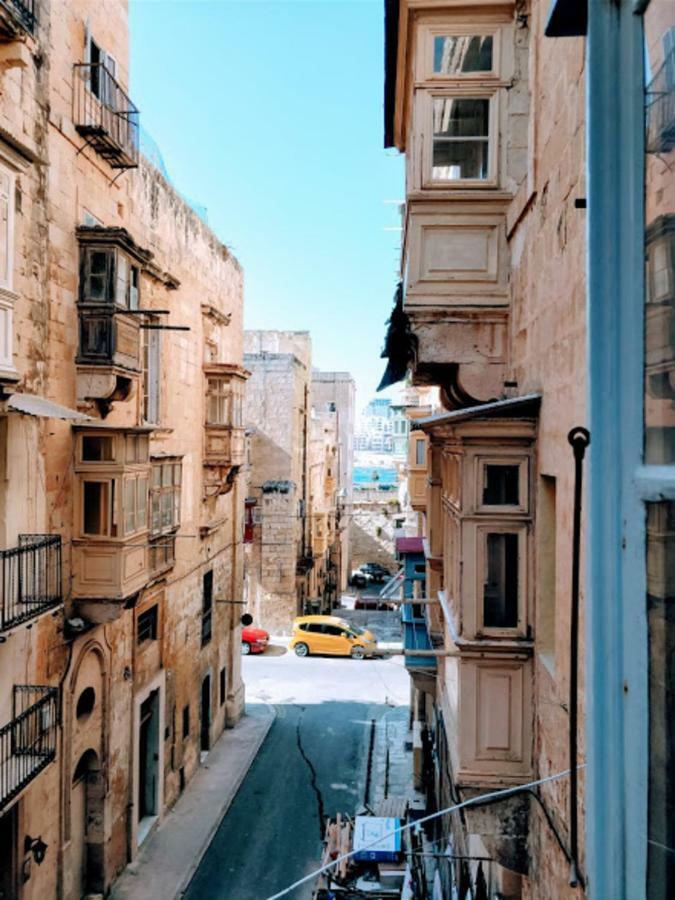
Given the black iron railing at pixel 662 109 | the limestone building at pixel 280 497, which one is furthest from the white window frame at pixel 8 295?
the limestone building at pixel 280 497

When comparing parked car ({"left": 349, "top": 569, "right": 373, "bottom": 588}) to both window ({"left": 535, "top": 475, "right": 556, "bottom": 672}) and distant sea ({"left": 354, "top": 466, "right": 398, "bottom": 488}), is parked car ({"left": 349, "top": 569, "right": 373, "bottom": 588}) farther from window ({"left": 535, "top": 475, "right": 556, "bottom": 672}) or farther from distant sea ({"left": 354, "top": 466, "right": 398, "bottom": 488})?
window ({"left": 535, "top": 475, "right": 556, "bottom": 672})

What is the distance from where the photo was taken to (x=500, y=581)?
598cm

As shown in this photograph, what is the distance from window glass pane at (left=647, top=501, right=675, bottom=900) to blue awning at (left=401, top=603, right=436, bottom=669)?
Answer: 1072 cm

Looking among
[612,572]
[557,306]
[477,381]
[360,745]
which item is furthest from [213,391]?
[612,572]

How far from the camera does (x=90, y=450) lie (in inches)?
426

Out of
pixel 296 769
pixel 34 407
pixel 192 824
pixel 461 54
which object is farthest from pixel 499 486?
pixel 296 769

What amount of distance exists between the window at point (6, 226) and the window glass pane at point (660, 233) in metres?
7.89

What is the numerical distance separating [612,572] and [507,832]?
17.3 ft

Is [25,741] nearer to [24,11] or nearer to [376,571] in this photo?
[24,11]

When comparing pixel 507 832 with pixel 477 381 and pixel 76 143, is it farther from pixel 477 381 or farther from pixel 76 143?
pixel 76 143

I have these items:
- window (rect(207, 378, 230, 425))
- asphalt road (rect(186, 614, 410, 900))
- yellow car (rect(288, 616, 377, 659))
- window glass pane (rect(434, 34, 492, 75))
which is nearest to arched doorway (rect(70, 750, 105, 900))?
asphalt road (rect(186, 614, 410, 900))

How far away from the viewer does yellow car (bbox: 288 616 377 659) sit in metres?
27.1

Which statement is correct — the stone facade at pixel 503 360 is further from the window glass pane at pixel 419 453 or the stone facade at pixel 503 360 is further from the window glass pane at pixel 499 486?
the window glass pane at pixel 419 453

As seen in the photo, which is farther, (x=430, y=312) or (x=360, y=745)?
(x=360, y=745)
